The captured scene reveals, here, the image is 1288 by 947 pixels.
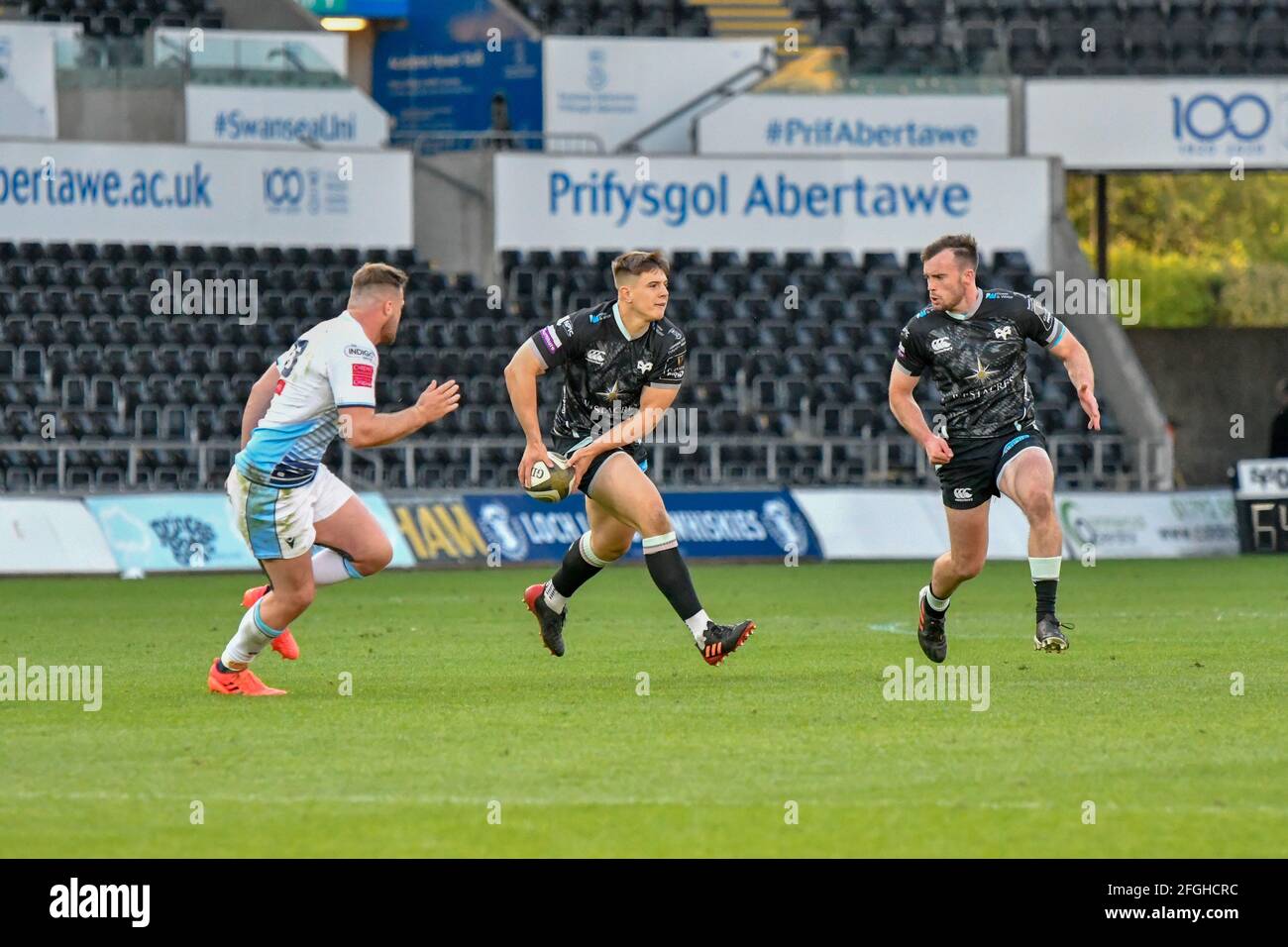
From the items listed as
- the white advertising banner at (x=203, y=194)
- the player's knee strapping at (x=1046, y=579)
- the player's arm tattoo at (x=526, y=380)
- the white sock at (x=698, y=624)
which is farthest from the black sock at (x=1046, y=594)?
the white advertising banner at (x=203, y=194)

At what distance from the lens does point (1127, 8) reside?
127 ft

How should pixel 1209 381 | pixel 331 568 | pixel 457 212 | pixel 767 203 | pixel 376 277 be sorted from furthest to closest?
pixel 1209 381 < pixel 767 203 < pixel 457 212 < pixel 331 568 < pixel 376 277

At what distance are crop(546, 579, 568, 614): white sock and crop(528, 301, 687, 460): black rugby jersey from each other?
38.1 inches

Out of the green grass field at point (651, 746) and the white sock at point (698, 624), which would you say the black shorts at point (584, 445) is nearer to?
the white sock at point (698, 624)

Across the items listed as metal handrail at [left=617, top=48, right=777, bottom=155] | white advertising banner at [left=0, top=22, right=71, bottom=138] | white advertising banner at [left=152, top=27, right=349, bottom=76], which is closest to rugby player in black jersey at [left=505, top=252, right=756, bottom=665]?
white advertising banner at [left=0, top=22, right=71, bottom=138]

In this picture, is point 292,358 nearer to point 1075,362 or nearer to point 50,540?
point 1075,362

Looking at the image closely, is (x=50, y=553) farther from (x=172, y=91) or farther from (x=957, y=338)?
(x=957, y=338)

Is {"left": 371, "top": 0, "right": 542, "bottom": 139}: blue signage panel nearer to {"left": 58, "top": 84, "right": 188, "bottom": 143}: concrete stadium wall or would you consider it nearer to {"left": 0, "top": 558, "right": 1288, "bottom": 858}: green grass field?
{"left": 58, "top": 84, "right": 188, "bottom": 143}: concrete stadium wall

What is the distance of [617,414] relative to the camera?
12.8m

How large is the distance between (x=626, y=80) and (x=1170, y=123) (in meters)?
9.02

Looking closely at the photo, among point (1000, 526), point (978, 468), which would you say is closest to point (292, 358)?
point (978, 468)

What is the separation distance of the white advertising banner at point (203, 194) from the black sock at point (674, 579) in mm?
20681

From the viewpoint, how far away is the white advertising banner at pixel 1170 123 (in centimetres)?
3619
